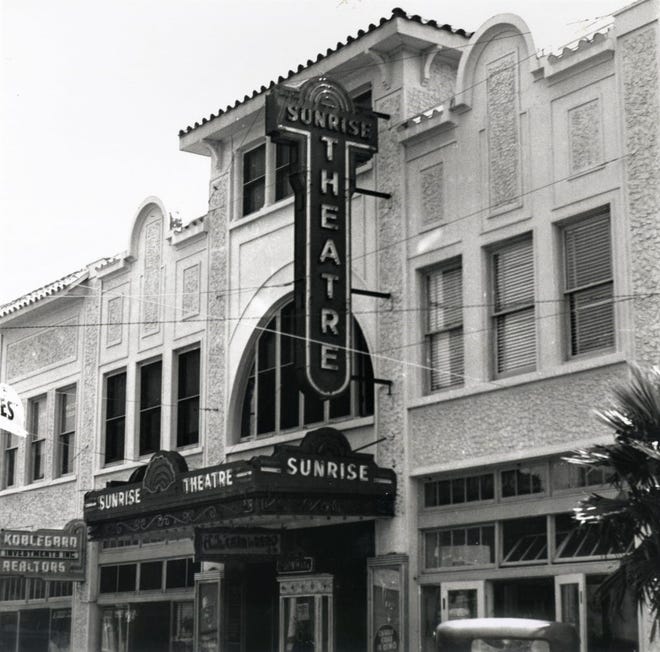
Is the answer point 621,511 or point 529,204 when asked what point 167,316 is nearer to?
point 529,204

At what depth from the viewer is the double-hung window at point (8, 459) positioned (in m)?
31.6

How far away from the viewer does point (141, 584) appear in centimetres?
2591

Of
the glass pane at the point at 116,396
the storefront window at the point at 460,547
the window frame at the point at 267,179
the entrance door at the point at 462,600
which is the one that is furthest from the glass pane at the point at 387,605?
the glass pane at the point at 116,396

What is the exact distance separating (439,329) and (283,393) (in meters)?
3.99

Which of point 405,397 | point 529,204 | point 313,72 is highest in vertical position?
point 313,72

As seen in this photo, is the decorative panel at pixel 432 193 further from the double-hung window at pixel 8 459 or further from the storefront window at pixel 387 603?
the double-hung window at pixel 8 459

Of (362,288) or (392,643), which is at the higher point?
(362,288)

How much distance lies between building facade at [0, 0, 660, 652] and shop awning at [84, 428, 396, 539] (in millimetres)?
43

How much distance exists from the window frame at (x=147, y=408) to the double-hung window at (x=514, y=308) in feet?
30.3

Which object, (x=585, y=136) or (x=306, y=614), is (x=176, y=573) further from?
(x=585, y=136)

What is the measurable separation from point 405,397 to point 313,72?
20.1ft

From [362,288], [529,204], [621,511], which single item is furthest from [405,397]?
[621,511]

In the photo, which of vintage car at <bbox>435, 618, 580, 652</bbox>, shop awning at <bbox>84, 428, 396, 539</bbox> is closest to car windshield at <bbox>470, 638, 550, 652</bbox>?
vintage car at <bbox>435, 618, 580, 652</bbox>

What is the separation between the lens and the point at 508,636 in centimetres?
1125
